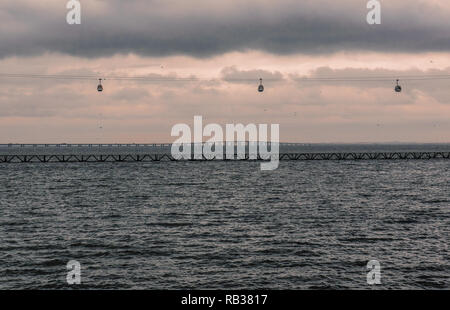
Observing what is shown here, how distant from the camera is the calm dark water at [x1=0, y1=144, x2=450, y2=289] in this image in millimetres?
21344

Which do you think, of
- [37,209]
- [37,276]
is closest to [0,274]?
[37,276]

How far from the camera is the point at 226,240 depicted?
29188mm

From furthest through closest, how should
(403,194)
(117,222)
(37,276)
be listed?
(403,194)
(117,222)
(37,276)

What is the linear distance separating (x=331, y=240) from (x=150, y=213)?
58.3ft

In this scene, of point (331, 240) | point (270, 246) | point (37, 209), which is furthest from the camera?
point (37, 209)

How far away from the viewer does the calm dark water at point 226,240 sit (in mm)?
21344

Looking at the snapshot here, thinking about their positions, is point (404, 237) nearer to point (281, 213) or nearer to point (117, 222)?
point (281, 213)

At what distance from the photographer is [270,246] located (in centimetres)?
2736
